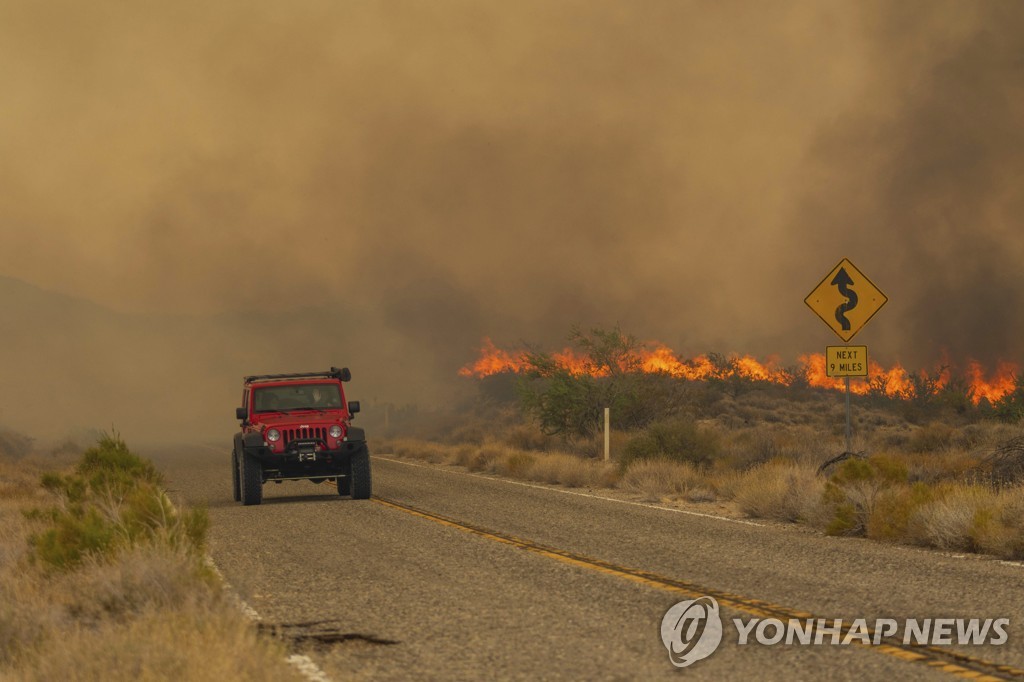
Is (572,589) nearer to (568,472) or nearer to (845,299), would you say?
(845,299)

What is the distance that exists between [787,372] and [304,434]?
54.4m

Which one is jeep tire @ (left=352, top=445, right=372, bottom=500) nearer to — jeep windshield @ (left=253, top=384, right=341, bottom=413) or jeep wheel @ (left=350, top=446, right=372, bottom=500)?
jeep wheel @ (left=350, top=446, right=372, bottom=500)

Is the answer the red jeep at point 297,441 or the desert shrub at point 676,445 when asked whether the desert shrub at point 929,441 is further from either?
the red jeep at point 297,441

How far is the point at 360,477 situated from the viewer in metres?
18.7

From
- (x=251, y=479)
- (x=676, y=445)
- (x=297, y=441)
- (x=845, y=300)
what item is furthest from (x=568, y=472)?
(x=251, y=479)

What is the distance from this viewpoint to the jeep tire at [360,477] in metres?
18.7

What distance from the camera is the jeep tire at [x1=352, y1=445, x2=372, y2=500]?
736 inches

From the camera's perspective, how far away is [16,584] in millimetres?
8570

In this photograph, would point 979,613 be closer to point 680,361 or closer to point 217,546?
point 217,546

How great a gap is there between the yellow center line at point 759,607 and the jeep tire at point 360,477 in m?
4.68

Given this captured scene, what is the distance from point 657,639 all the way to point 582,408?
27.2m

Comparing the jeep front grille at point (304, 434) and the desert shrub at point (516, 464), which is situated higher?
the jeep front grille at point (304, 434)

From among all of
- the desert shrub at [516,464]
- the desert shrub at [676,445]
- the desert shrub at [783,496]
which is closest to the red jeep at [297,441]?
the desert shrub at [783,496]

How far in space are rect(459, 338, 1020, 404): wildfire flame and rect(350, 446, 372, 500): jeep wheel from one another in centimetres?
1662
